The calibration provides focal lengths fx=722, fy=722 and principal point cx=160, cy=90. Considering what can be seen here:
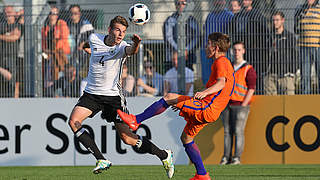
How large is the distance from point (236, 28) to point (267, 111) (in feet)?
5.64

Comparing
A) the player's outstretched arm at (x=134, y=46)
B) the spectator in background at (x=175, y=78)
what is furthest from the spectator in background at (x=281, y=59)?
the player's outstretched arm at (x=134, y=46)

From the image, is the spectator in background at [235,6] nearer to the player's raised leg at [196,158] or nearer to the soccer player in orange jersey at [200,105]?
the soccer player in orange jersey at [200,105]

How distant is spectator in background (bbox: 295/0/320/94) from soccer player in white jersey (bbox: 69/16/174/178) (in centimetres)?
462

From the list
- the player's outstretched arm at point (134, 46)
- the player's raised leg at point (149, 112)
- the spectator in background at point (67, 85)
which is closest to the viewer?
the player's raised leg at point (149, 112)

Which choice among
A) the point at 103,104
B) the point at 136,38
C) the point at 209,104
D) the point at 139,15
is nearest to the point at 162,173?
the point at 103,104

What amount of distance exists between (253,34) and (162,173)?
3706mm

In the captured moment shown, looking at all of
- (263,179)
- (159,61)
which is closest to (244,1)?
(159,61)

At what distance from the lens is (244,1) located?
13930mm

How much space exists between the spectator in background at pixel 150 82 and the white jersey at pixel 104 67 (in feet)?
12.8

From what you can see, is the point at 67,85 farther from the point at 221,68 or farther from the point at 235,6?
the point at 221,68

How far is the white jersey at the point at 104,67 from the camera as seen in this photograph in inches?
399

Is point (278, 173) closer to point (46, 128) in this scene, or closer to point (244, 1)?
point (244, 1)

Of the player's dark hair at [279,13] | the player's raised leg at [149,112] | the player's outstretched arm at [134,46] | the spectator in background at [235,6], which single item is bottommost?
the player's raised leg at [149,112]

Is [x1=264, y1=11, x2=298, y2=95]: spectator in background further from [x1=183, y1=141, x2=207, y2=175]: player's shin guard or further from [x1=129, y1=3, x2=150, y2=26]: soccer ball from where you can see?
[x1=183, y1=141, x2=207, y2=175]: player's shin guard
